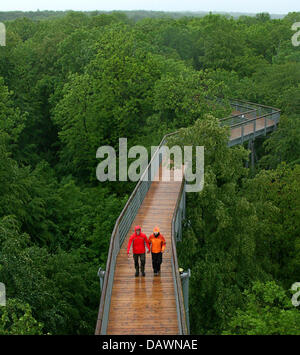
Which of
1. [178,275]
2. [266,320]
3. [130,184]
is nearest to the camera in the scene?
[178,275]

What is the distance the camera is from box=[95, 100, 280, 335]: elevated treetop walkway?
11.8m

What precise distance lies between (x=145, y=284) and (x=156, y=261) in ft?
2.26

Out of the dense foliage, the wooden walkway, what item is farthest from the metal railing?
the wooden walkway

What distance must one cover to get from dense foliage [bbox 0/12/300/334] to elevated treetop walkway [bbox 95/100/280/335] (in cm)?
141

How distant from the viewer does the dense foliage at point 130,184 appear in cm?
1698

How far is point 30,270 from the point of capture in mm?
14703

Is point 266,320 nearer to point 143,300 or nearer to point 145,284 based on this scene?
point 145,284

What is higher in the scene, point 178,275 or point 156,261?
point 156,261

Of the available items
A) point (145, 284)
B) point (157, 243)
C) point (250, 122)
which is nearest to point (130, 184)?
point (250, 122)

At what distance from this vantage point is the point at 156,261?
1369 cm

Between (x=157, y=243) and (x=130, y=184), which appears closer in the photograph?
(x=157, y=243)

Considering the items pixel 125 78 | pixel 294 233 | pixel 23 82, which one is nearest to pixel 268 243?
pixel 294 233

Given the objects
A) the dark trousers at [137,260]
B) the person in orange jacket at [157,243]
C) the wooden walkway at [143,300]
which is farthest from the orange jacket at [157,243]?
the wooden walkway at [143,300]

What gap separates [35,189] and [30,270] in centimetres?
Answer: 1320
